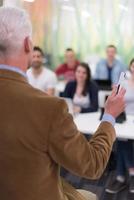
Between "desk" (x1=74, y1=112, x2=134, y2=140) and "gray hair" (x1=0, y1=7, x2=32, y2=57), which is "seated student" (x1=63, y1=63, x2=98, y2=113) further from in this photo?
"gray hair" (x1=0, y1=7, x2=32, y2=57)

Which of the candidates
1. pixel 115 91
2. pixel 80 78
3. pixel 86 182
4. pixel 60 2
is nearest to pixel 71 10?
pixel 60 2

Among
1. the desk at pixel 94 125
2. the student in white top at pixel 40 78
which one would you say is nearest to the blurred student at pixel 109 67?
the student in white top at pixel 40 78

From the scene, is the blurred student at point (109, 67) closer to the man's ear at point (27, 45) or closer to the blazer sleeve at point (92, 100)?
the blazer sleeve at point (92, 100)

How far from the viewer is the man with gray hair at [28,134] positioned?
100 cm

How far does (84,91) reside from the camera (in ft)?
12.3

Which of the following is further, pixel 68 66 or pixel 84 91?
pixel 68 66

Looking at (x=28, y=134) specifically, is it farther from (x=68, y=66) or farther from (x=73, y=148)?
(x=68, y=66)

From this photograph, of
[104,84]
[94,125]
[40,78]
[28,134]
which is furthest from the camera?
[104,84]

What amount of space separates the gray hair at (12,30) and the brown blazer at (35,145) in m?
0.08

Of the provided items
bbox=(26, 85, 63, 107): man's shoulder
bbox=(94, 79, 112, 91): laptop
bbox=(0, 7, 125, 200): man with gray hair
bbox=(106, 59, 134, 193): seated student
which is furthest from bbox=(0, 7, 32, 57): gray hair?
bbox=(94, 79, 112, 91): laptop

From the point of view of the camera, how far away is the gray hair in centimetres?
103

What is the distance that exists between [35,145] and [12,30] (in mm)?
358

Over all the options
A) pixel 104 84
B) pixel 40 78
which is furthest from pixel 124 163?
pixel 104 84

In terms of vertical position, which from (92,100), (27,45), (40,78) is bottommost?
(92,100)
